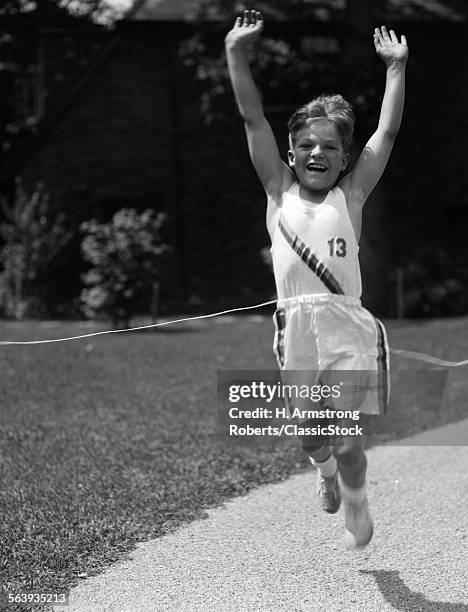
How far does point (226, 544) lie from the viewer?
4.52 metres

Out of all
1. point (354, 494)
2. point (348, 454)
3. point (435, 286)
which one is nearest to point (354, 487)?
point (354, 494)

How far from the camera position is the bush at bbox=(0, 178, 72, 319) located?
16.7m

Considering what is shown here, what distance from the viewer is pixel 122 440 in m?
6.87

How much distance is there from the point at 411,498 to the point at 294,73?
12347mm

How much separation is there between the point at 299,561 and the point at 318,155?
183 cm

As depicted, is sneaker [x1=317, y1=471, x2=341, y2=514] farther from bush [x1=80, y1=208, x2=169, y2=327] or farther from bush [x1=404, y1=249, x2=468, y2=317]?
bush [x1=404, y1=249, x2=468, y2=317]

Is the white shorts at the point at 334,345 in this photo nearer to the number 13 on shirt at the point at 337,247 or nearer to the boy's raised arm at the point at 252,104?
the number 13 on shirt at the point at 337,247

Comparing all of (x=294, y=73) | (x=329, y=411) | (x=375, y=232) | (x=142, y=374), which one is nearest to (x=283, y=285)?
(x=329, y=411)

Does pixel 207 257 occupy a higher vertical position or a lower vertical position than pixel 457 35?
lower

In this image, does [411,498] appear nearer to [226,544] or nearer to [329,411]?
[226,544]

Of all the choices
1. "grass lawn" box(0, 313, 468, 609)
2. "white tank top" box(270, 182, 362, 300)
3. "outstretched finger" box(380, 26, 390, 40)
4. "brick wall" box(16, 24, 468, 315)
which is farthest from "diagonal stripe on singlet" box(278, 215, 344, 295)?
"brick wall" box(16, 24, 468, 315)

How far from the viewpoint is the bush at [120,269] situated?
13.7 m

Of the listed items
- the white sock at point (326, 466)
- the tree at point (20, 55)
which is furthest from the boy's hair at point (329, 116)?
the tree at point (20, 55)

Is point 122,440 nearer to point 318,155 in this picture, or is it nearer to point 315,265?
point 315,265
